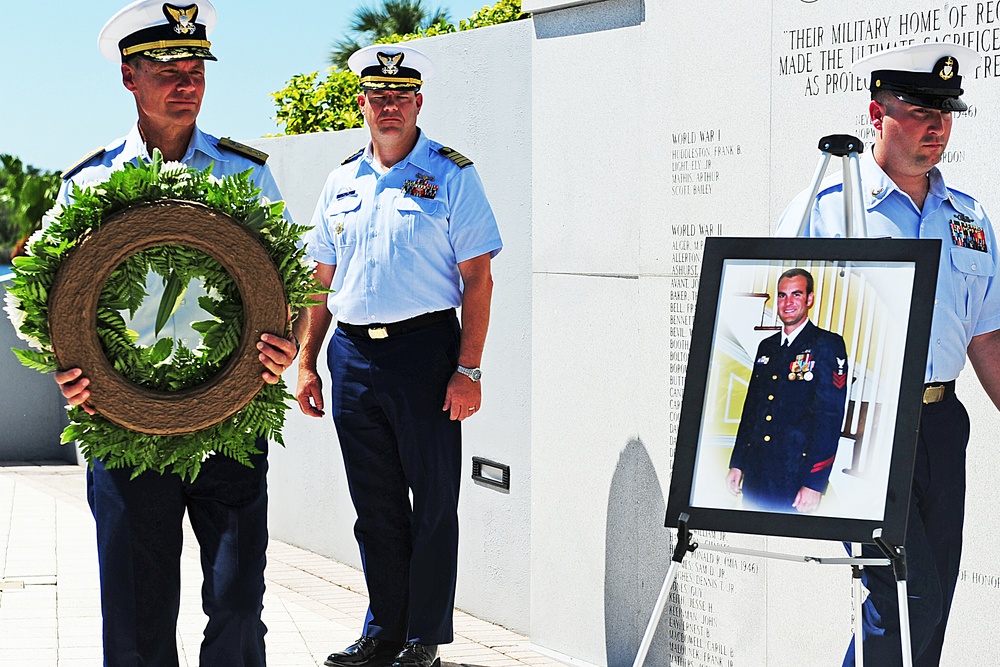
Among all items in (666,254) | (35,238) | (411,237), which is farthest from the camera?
(411,237)

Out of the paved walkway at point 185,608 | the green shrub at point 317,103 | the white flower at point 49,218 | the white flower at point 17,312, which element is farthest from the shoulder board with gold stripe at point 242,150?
the green shrub at point 317,103

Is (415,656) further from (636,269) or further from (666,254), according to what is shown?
(666,254)

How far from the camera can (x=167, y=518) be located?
3.71 metres

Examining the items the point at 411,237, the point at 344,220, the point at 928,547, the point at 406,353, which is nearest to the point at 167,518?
the point at 406,353

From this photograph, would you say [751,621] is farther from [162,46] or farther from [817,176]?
[162,46]

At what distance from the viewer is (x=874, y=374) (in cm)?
331

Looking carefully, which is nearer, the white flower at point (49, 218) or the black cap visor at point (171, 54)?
the white flower at point (49, 218)

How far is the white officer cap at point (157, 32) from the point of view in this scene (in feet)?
12.2

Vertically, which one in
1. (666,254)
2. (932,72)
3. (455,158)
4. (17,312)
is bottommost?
(17,312)

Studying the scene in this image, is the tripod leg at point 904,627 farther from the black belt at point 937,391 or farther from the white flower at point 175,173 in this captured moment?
the white flower at point 175,173

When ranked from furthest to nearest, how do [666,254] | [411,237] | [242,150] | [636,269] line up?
1. [411,237]
2. [636,269]
3. [666,254]
4. [242,150]

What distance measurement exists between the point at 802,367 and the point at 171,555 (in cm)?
177

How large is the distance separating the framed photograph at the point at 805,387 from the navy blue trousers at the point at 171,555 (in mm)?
1182

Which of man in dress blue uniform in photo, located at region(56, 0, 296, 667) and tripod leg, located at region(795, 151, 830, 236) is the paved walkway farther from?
tripod leg, located at region(795, 151, 830, 236)
